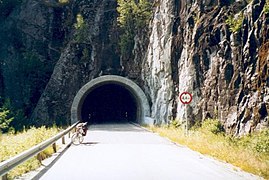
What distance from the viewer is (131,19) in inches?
1501

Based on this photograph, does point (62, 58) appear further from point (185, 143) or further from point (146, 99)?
point (185, 143)

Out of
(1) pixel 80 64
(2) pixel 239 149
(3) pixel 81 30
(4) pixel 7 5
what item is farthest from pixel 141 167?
(4) pixel 7 5

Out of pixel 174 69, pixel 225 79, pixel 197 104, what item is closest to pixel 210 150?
A: pixel 225 79

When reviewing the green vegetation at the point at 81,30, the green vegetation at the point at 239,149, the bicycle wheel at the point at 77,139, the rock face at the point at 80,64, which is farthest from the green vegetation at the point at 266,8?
the green vegetation at the point at 81,30

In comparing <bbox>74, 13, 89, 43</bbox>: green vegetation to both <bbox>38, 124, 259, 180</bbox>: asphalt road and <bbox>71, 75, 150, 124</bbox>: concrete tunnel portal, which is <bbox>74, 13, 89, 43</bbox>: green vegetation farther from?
<bbox>38, 124, 259, 180</bbox>: asphalt road

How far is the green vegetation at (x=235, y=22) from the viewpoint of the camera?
1883cm

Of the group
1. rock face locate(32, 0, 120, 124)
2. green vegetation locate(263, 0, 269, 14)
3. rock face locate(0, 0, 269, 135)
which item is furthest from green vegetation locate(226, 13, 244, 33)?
rock face locate(32, 0, 120, 124)

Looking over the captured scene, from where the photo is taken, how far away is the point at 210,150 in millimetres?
12297

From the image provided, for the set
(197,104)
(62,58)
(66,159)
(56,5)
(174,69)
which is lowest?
(66,159)

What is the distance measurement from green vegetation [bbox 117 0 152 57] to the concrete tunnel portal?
4.33 m

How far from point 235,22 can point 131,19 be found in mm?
20052

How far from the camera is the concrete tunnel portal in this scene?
34062 mm

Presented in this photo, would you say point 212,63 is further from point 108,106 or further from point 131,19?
point 108,106

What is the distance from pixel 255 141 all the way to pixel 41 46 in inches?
1208
